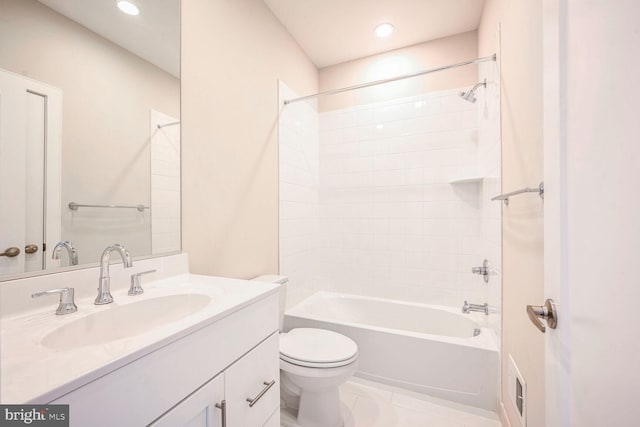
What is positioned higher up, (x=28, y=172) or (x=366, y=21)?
(x=366, y=21)

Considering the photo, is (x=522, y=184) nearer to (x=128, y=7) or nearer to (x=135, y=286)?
(x=135, y=286)

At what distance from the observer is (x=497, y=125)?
1.53 metres

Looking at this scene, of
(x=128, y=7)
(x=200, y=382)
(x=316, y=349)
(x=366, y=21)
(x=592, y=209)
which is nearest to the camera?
(x=592, y=209)

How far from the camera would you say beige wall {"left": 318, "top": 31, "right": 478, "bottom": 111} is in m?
2.17

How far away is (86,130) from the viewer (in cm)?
92

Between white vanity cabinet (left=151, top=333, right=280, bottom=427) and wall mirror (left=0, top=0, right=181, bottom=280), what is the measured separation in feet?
2.06

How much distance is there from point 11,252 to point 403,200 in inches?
91.1

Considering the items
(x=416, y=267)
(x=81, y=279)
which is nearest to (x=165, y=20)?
(x=81, y=279)

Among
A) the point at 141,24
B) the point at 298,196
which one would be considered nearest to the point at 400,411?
the point at 298,196

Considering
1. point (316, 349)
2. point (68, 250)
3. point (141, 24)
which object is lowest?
point (316, 349)

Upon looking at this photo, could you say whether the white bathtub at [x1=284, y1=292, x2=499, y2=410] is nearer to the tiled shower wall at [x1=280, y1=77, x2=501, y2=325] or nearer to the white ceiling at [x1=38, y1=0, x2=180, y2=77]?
the tiled shower wall at [x1=280, y1=77, x2=501, y2=325]

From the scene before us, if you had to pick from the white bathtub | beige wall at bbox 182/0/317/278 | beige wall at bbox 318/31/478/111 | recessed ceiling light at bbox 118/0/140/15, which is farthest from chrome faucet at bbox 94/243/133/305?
beige wall at bbox 318/31/478/111

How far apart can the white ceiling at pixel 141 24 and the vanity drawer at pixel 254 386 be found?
1.27 metres

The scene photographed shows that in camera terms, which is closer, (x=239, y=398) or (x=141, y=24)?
(x=239, y=398)
